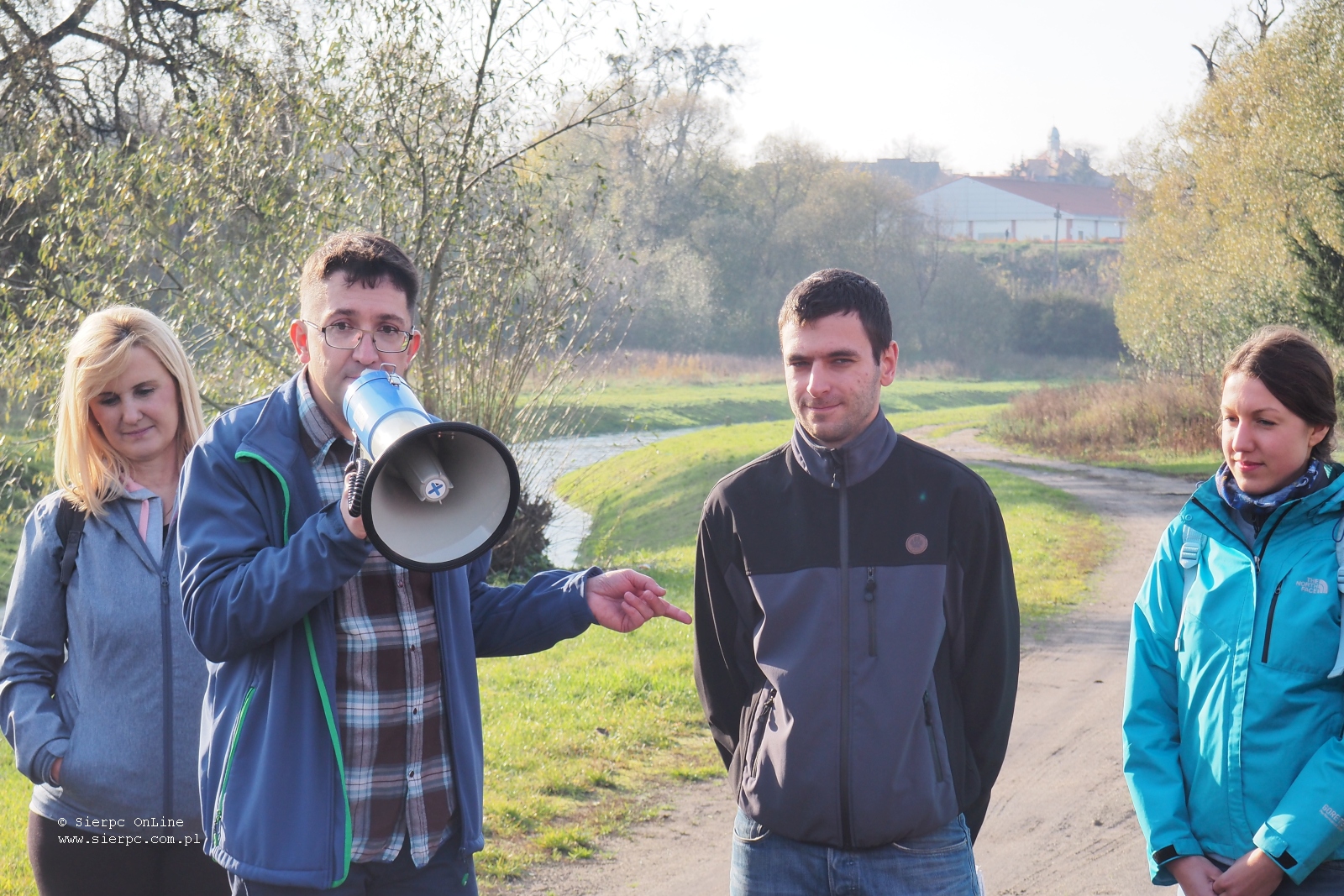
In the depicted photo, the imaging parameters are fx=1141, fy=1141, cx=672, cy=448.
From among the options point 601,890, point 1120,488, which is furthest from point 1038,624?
point 1120,488

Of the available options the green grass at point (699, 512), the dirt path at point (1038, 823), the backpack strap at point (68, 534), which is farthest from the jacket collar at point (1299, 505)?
the green grass at point (699, 512)

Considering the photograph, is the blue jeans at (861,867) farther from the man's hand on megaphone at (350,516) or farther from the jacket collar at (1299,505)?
the man's hand on megaphone at (350,516)

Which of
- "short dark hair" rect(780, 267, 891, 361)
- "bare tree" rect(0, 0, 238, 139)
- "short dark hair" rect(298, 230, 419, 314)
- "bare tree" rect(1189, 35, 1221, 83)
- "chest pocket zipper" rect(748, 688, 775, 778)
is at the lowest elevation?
"chest pocket zipper" rect(748, 688, 775, 778)

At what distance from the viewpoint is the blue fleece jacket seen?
2.20 meters

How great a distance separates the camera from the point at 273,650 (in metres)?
2.33

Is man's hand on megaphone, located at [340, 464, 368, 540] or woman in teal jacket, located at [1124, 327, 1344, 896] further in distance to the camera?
woman in teal jacket, located at [1124, 327, 1344, 896]

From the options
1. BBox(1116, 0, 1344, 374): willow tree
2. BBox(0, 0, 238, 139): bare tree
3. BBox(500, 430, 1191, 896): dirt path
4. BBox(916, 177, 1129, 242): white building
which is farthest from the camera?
BBox(916, 177, 1129, 242): white building

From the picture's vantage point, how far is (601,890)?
5039 millimetres

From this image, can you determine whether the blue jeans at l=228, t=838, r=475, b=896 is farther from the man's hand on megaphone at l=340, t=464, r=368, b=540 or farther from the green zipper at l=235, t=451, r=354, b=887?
the man's hand on megaphone at l=340, t=464, r=368, b=540

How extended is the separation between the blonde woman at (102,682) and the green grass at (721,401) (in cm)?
2672

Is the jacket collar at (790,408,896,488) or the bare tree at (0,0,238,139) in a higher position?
the bare tree at (0,0,238,139)

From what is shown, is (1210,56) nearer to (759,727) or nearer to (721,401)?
(721,401)

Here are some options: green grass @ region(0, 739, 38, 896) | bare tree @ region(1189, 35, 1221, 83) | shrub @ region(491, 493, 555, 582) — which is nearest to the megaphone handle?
green grass @ region(0, 739, 38, 896)

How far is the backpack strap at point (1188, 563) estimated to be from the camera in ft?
9.58
